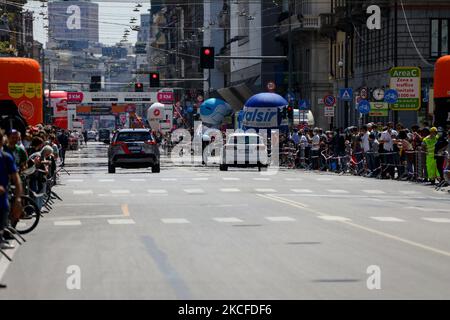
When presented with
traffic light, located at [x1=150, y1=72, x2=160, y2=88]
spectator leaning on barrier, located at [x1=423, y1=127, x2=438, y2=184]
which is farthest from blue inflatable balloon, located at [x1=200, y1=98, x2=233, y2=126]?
spectator leaning on barrier, located at [x1=423, y1=127, x2=438, y2=184]

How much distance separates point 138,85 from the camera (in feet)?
384

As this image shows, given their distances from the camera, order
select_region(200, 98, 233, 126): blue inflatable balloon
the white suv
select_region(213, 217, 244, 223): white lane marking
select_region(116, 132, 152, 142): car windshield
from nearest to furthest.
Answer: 1. select_region(213, 217, 244, 223): white lane marking
2. select_region(116, 132, 152, 142): car windshield
3. the white suv
4. select_region(200, 98, 233, 126): blue inflatable balloon

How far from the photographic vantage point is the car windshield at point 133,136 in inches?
1967

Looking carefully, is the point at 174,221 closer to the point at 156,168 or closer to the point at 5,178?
the point at 5,178

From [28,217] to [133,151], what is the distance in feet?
88.8

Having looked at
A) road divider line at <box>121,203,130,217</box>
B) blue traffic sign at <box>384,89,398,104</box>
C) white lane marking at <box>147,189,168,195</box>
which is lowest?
white lane marking at <box>147,189,168,195</box>

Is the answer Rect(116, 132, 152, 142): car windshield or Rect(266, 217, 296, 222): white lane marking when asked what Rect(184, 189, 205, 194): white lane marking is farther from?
Rect(116, 132, 152, 142): car windshield

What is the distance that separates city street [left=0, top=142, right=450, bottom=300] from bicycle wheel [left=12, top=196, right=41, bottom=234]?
0.24 meters

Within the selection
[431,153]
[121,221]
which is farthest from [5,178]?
[431,153]

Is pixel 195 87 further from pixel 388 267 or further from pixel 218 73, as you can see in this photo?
pixel 388 267

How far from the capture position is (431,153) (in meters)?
37.6

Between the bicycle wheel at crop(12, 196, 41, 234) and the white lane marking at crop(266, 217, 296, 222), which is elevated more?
the bicycle wheel at crop(12, 196, 41, 234)

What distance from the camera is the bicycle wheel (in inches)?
846

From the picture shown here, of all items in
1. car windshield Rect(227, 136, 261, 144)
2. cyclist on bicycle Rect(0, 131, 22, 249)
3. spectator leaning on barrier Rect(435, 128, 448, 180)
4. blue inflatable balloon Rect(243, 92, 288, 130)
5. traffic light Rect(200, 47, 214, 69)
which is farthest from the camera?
blue inflatable balloon Rect(243, 92, 288, 130)
